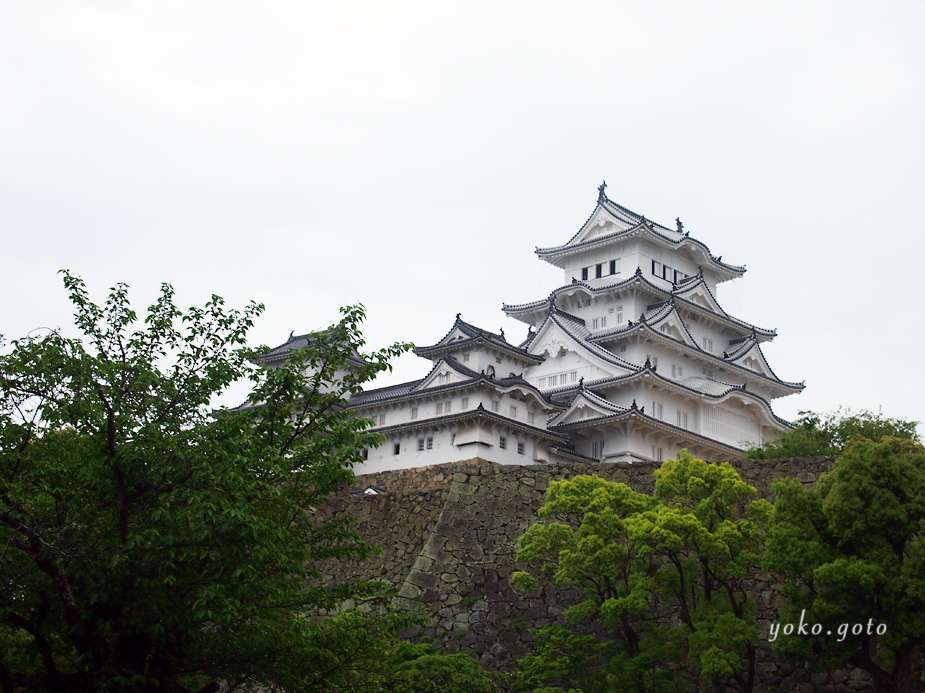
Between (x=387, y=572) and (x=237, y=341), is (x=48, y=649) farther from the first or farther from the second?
(x=387, y=572)

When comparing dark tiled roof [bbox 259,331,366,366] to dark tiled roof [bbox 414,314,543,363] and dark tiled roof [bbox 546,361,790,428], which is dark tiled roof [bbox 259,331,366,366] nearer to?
dark tiled roof [bbox 414,314,543,363]

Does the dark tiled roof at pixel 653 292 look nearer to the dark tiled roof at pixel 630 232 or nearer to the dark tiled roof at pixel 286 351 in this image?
the dark tiled roof at pixel 630 232

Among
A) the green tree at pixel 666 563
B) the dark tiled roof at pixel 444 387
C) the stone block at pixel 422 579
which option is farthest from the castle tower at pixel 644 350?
the green tree at pixel 666 563

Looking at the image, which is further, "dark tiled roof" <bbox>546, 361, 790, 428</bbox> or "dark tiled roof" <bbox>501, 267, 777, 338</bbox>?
"dark tiled roof" <bbox>501, 267, 777, 338</bbox>

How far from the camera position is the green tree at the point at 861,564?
602 inches

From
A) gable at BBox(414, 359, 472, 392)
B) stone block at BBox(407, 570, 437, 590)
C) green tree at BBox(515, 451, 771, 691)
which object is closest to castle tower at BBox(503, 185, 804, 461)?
gable at BBox(414, 359, 472, 392)

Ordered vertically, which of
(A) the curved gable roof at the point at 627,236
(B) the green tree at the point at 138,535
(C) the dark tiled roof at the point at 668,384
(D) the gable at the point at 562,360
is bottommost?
(B) the green tree at the point at 138,535

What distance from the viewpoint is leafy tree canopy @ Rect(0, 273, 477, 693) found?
11.3 meters

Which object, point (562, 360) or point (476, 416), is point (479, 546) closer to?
point (476, 416)

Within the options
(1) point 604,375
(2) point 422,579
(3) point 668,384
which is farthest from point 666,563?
(1) point 604,375

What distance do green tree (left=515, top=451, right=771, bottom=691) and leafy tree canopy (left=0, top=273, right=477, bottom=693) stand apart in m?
5.88

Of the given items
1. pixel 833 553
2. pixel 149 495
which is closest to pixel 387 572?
pixel 833 553

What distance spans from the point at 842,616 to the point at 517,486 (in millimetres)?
8848

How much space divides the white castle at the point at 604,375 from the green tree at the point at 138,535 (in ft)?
77.1
